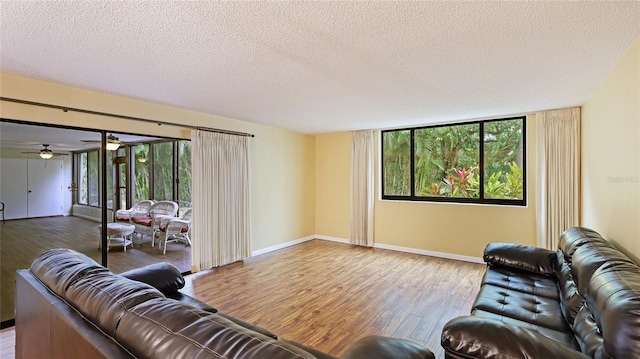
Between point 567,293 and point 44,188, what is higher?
point 44,188

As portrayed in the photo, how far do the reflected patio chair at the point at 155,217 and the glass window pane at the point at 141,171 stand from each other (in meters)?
0.33

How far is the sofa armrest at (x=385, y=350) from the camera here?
1097 millimetres

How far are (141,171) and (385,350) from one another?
13.9 ft

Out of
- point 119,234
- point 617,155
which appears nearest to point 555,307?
point 617,155

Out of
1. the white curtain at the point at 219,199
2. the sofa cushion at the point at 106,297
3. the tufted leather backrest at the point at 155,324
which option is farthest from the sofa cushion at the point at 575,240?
the white curtain at the point at 219,199

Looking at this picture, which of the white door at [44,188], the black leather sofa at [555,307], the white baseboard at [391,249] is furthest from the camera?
the white baseboard at [391,249]

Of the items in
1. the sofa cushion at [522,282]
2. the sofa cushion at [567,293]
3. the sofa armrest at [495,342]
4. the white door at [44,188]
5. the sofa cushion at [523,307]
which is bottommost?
the sofa cushion at [523,307]

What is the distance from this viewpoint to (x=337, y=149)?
20.7ft

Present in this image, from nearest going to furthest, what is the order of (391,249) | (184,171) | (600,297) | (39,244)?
1. (600,297)
2. (39,244)
3. (184,171)
4. (391,249)

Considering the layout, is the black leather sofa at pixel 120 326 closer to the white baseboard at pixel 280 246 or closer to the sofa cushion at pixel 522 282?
the sofa cushion at pixel 522 282

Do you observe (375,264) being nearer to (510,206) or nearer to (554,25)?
(510,206)

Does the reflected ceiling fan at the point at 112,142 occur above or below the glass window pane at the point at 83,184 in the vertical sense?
above

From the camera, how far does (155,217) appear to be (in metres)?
4.62

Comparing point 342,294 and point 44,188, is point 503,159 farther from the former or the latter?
point 44,188
